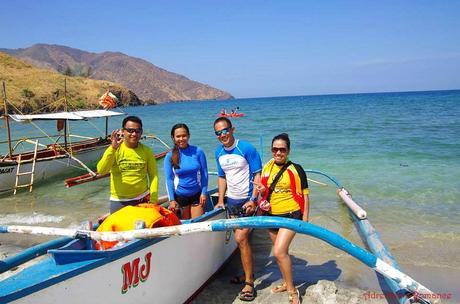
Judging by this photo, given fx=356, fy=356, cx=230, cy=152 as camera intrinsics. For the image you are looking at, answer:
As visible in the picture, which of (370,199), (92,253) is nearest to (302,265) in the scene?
(92,253)

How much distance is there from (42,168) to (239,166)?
37.3 feet

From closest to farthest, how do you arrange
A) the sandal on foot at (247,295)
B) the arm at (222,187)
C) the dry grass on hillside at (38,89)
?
the sandal on foot at (247,295) < the arm at (222,187) < the dry grass on hillside at (38,89)

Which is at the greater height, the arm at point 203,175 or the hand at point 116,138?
the hand at point 116,138

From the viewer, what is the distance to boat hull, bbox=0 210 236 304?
9.85ft

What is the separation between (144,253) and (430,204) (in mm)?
8020

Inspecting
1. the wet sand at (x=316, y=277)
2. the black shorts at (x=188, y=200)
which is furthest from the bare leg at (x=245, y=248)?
the black shorts at (x=188, y=200)

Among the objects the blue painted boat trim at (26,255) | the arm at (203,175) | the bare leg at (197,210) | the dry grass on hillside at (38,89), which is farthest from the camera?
the dry grass on hillside at (38,89)

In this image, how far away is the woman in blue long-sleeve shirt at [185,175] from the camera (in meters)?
4.91

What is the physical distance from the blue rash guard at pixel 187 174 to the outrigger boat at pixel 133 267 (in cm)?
77

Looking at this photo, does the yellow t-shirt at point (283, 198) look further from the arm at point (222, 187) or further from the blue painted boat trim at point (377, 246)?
the blue painted boat trim at point (377, 246)

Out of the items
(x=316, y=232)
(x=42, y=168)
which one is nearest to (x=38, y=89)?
(x=42, y=168)

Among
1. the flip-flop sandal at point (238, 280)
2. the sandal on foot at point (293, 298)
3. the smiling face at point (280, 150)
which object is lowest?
the flip-flop sandal at point (238, 280)

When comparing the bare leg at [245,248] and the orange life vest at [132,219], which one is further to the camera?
the bare leg at [245,248]

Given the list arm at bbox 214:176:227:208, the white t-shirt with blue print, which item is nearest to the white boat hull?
arm at bbox 214:176:227:208
